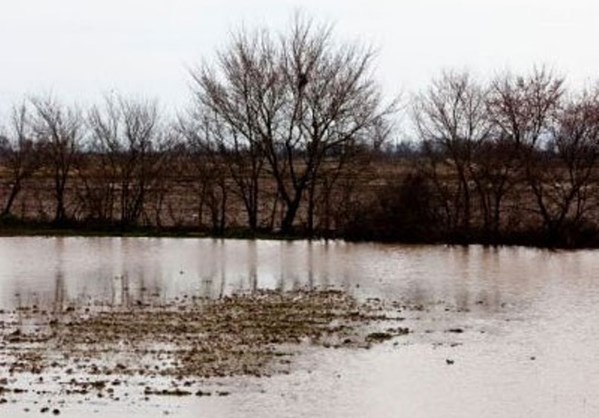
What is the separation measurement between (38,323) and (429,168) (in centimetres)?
2433

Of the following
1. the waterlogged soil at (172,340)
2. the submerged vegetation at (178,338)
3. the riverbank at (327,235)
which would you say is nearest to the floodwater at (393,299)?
Result: the waterlogged soil at (172,340)

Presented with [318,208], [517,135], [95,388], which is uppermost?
[517,135]

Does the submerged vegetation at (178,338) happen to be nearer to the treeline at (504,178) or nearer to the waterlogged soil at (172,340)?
the waterlogged soil at (172,340)

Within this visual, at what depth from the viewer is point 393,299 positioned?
74.7ft

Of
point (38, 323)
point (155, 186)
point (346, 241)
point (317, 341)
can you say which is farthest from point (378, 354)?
point (155, 186)

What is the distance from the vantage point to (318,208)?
135 feet

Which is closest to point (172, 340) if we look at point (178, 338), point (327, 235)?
point (178, 338)

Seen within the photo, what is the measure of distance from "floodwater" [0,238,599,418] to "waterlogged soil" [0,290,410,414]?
21.2 inches

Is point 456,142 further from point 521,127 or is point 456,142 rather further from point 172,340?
point 172,340

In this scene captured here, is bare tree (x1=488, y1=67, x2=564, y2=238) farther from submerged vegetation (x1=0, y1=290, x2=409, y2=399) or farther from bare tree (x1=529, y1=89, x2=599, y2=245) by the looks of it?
submerged vegetation (x1=0, y1=290, x2=409, y2=399)

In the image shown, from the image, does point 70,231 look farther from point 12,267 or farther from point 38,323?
point 38,323

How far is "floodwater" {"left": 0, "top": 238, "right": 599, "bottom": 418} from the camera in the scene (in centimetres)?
1276

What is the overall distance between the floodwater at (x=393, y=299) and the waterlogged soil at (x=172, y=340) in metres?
0.54

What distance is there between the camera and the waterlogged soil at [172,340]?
13.4 meters
